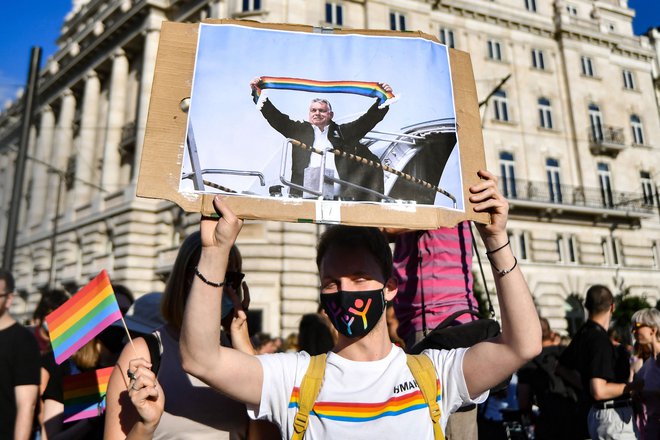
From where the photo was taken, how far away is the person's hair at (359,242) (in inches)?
76.4

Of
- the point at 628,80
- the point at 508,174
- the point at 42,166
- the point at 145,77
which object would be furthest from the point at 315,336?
the point at 42,166

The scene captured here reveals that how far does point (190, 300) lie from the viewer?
65.9 inches

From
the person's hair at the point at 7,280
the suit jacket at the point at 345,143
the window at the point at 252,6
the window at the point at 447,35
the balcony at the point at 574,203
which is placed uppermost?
the window at the point at 447,35

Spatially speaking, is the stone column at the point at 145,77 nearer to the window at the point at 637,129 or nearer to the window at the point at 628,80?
the window at the point at 628,80

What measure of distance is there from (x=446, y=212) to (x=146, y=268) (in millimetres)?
19831

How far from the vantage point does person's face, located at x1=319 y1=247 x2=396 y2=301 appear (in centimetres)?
189

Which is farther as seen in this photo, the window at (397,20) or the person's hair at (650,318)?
the window at (397,20)

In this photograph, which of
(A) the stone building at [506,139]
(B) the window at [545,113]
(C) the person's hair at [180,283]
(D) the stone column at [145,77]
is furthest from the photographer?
(B) the window at [545,113]

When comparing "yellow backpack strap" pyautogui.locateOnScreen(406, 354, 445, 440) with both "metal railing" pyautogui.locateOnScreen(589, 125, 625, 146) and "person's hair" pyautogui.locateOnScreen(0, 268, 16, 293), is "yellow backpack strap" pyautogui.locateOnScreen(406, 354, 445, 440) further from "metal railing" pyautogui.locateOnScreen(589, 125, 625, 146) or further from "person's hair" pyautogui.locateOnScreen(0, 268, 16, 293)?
"metal railing" pyautogui.locateOnScreen(589, 125, 625, 146)

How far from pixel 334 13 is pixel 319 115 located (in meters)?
19.7

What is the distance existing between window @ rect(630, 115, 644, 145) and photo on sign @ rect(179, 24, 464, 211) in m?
29.2

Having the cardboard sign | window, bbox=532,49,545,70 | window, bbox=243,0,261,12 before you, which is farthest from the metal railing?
the cardboard sign

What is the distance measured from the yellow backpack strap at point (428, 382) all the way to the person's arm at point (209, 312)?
0.65 meters

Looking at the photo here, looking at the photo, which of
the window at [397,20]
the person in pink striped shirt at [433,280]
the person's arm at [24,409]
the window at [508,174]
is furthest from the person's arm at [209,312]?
the window at [508,174]
